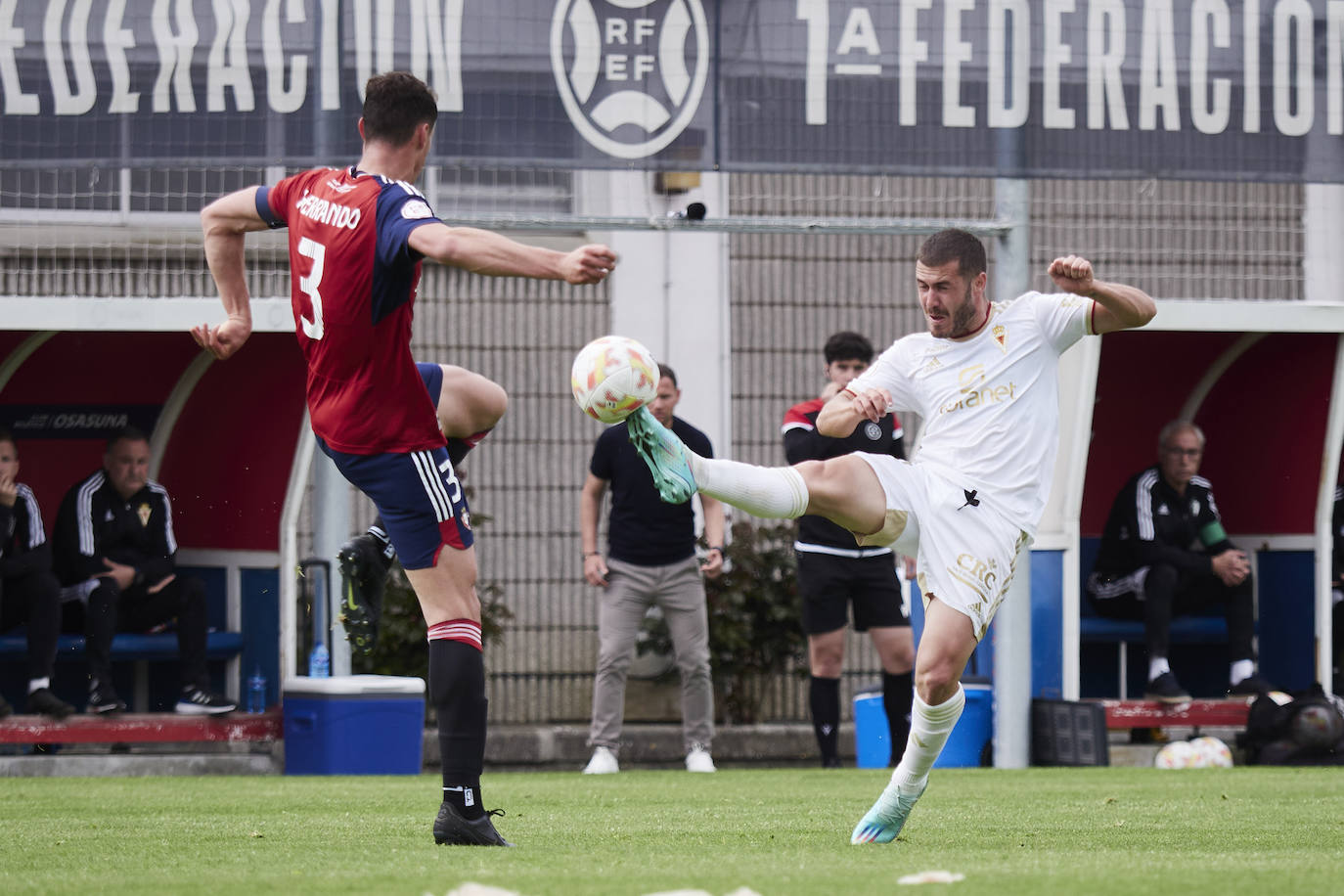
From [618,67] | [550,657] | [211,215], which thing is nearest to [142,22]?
[618,67]

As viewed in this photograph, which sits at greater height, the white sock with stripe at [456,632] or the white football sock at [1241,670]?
the white sock with stripe at [456,632]

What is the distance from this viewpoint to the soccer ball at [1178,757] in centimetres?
930

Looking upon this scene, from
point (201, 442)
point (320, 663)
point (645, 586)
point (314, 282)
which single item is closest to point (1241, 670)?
point (645, 586)

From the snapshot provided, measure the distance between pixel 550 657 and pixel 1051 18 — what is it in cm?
524

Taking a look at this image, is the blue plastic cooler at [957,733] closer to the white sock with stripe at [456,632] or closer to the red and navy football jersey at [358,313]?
the white sock with stripe at [456,632]

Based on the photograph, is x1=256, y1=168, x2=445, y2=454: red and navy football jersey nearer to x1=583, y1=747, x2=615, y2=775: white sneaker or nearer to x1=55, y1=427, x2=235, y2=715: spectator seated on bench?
x1=583, y1=747, x2=615, y2=775: white sneaker

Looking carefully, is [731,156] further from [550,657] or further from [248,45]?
[550,657]

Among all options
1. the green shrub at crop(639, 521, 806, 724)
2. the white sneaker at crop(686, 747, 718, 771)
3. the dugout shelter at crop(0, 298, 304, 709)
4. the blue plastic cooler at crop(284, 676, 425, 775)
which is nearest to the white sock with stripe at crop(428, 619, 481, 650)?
the blue plastic cooler at crop(284, 676, 425, 775)

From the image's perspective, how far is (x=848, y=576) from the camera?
9148mm

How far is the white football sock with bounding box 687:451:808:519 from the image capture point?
5.22 m

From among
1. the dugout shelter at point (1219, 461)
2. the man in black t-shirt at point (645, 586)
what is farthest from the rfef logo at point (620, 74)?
the dugout shelter at point (1219, 461)

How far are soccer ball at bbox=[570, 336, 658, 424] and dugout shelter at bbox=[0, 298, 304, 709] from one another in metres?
4.94

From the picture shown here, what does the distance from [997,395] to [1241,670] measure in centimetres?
491

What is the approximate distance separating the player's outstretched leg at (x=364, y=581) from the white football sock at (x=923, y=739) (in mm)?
2041
